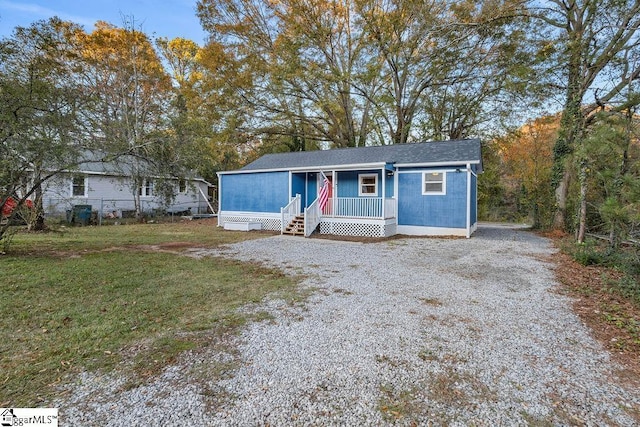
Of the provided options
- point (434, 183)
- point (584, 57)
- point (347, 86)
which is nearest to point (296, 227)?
point (434, 183)

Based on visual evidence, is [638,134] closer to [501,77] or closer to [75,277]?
[75,277]

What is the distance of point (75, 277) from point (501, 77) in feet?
63.8

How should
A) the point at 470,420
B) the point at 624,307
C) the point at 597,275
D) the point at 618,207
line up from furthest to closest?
the point at 597,275 → the point at 618,207 → the point at 624,307 → the point at 470,420

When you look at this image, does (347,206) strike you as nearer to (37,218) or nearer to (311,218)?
(311,218)

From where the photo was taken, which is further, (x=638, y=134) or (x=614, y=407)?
(x=638, y=134)

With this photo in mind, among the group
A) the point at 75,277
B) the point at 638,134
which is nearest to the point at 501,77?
the point at 638,134

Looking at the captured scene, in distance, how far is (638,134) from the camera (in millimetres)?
5152

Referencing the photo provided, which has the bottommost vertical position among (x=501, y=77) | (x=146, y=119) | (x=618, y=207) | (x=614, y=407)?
(x=614, y=407)

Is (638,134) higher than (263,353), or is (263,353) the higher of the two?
(638,134)

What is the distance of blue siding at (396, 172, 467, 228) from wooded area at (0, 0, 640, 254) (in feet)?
10.6

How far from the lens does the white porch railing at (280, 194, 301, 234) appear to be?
1265cm

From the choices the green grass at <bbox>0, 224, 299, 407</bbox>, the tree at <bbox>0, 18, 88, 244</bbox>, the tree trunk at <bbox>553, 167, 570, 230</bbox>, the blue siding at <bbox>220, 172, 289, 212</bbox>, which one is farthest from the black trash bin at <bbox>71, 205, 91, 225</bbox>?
the tree trunk at <bbox>553, 167, 570, 230</bbox>

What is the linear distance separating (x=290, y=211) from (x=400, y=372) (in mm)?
10528

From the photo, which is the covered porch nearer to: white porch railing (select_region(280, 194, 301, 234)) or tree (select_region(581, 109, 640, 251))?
white porch railing (select_region(280, 194, 301, 234))
